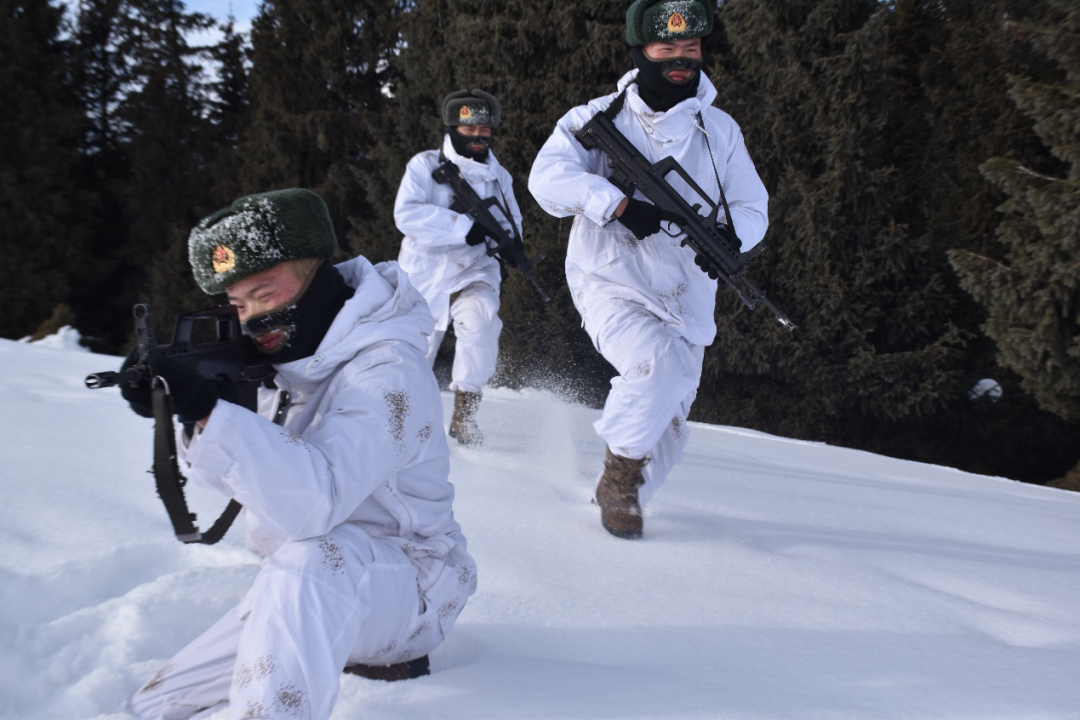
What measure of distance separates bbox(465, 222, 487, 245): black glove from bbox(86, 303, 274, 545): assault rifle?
3.60 meters

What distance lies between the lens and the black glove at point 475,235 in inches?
218

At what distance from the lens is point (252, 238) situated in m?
1.88

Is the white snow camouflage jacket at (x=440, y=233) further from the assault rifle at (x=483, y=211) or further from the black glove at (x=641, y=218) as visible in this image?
the black glove at (x=641, y=218)

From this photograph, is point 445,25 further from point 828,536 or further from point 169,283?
point 828,536

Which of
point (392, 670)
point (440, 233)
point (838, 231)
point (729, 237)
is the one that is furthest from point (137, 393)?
point (838, 231)

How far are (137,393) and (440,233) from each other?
398 cm

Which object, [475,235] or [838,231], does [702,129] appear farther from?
[838,231]

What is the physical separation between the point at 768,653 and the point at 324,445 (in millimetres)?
1339

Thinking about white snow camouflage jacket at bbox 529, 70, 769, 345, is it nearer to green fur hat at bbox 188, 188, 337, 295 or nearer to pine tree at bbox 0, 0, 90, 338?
green fur hat at bbox 188, 188, 337, 295

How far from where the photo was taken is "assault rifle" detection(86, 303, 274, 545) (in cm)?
163

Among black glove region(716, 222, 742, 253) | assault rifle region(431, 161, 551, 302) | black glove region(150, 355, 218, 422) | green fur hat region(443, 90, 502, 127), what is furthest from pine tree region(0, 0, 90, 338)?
black glove region(150, 355, 218, 422)

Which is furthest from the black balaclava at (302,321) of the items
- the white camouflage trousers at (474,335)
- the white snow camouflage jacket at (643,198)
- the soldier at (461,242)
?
the soldier at (461,242)

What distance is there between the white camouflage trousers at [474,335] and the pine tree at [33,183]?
1515 cm

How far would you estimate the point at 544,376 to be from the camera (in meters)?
11.4
